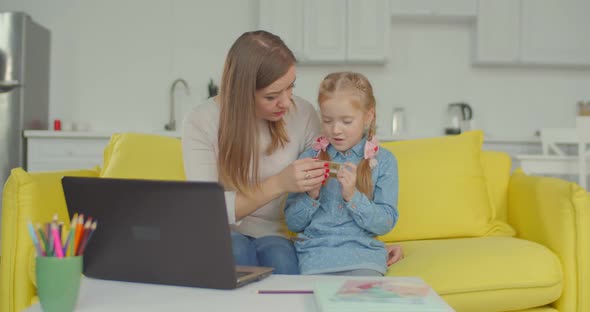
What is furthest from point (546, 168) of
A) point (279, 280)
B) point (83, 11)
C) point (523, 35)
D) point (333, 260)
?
point (83, 11)

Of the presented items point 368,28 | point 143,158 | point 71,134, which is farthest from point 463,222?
point 71,134

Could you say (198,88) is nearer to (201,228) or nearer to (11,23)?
(11,23)

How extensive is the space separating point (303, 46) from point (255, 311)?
357 centimetres

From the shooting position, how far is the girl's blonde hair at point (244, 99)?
198 centimetres

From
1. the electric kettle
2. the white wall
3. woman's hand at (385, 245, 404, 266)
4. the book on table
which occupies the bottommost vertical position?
woman's hand at (385, 245, 404, 266)

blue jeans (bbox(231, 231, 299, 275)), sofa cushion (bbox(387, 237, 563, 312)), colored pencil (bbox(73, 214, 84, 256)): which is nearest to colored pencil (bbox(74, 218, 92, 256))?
colored pencil (bbox(73, 214, 84, 256))

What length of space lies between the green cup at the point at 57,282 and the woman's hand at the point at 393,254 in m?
1.04

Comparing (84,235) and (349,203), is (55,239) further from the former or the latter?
(349,203)

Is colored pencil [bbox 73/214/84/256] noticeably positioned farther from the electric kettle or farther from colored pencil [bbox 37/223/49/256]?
the electric kettle

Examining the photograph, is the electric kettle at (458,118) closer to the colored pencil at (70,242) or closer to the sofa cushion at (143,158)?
the sofa cushion at (143,158)

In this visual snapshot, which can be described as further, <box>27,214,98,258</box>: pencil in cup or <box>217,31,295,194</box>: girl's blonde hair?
<box>217,31,295,194</box>: girl's blonde hair

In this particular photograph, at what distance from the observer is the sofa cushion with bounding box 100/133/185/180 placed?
245 cm

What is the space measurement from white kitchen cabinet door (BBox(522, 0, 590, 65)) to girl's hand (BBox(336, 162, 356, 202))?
3269 millimetres

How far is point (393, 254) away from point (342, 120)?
0.44 metres
